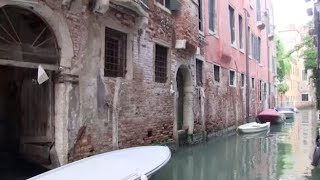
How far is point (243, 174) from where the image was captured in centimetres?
853

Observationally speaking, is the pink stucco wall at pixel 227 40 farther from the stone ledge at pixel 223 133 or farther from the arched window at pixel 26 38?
the arched window at pixel 26 38

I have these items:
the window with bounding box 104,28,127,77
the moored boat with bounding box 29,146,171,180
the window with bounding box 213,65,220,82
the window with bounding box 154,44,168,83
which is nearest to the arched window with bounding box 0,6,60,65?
the window with bounding box 104,28,127,77

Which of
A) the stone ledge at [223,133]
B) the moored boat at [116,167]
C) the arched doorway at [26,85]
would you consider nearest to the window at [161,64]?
the arched doorway at [26,85]

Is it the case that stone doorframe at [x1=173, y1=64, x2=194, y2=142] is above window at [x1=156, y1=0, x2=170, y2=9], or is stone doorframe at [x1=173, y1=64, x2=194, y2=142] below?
below

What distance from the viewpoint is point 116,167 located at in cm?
564

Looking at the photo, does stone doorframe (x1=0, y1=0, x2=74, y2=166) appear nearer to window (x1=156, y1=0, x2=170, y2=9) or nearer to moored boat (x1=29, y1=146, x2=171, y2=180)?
moored boat (x1=29, y1=146, x2=171, y2=180)

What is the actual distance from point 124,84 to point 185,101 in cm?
442

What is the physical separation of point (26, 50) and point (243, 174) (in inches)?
185

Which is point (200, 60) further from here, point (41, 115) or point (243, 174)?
point (41, 115)

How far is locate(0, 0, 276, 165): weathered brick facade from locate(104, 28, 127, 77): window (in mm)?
115

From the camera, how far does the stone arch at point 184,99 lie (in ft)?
41.9

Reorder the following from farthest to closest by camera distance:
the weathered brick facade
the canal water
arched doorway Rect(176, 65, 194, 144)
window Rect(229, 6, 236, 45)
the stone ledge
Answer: window Rect(229, 6, 236, 45), the stone ledge, arched doorway Rect(176, 65, 194, 144), the canal water, the weathered brick facade

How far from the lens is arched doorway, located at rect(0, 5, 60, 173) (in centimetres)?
666

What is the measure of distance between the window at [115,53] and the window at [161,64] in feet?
5.61
